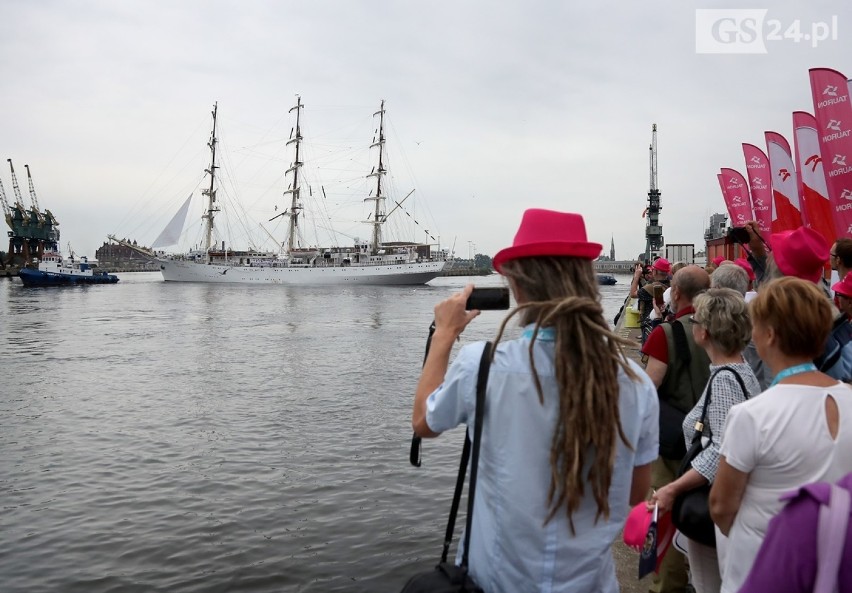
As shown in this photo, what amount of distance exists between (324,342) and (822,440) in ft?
72.2

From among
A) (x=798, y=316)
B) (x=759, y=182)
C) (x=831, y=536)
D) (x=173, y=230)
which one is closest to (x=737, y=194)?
(x=759, y=182)

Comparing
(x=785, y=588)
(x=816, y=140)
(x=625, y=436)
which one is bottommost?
(x=785, y=588)

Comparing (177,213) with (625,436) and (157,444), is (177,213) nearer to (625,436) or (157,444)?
(157,444)

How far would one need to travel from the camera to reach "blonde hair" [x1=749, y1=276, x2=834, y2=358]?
2.26 meters

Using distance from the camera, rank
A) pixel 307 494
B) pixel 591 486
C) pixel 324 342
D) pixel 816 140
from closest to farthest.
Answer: pixel 591 486 < pixel 307 494 < pixel 816 140 < pixel 324 342

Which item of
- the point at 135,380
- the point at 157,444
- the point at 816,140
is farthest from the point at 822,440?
the point at 135,380

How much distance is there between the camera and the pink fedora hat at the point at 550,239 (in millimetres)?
1962

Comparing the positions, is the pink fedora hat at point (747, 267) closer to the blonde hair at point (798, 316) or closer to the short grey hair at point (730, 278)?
the short grey hair at point (730, 278)

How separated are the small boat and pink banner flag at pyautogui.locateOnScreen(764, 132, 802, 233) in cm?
7949

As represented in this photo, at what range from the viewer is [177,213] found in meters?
100

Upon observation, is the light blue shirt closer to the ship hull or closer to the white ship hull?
the ship hull

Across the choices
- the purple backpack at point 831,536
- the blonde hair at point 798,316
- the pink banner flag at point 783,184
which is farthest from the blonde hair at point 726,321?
the pink banner flag at point 783,184

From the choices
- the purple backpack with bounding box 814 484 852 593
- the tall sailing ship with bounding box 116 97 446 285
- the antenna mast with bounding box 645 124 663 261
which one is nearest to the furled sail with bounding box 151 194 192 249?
the tall sailing ship with bounding box 116 97 446 285

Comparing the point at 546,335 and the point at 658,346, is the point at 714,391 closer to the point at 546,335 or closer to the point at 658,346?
the point at 658,346
